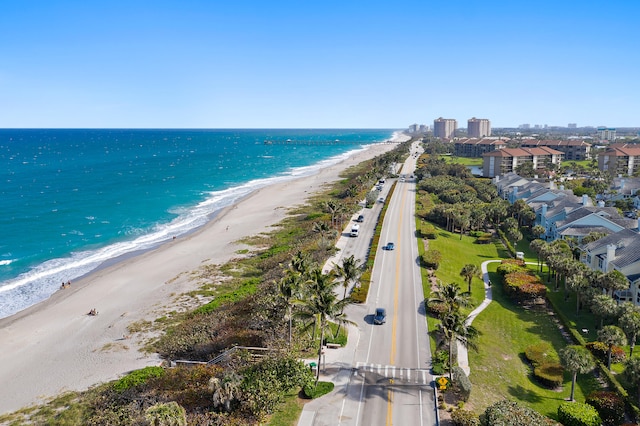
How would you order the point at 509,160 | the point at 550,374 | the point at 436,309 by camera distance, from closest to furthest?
the point at 550,374 → the point at 436,309 → the point at 509,160

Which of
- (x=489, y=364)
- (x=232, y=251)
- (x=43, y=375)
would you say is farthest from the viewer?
(x=232, y=251)

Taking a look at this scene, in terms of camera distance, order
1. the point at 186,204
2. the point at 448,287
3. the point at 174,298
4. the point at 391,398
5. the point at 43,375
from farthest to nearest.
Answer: the point at 186,204, the point at 174,298, the point at 43,375, the point at 448,287, the point at 391,398

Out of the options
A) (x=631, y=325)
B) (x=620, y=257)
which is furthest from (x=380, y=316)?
(x=620, y=257)

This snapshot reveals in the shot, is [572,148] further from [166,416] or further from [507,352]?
[166,416]

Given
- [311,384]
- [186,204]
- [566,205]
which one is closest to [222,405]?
[311,384]

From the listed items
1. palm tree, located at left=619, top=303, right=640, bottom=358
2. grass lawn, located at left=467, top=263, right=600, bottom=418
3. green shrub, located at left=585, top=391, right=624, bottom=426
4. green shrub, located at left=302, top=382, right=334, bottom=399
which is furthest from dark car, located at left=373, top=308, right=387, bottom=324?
palm tree, located at left=619, top=303, right=640, bottom=358

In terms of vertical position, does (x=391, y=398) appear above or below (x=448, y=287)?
below

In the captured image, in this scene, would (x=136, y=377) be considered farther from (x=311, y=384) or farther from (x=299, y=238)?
(x=299, y=238)

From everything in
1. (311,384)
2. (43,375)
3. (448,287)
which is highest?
(448,287)
